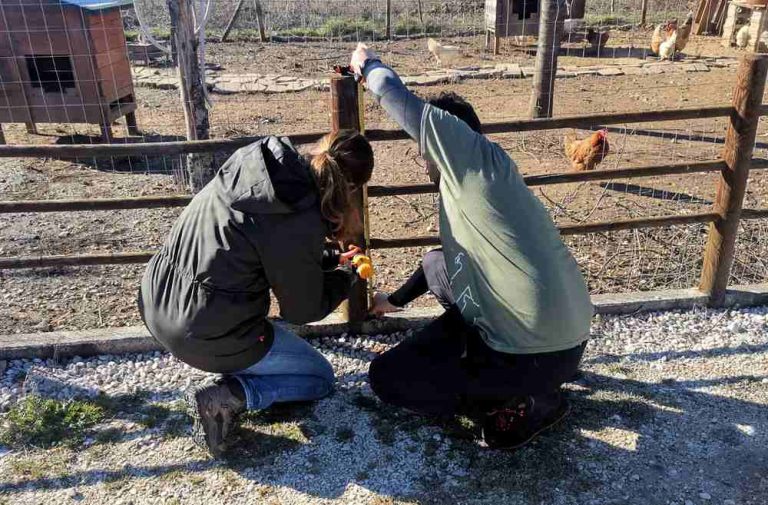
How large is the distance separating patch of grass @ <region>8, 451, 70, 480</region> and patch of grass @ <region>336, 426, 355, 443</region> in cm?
114

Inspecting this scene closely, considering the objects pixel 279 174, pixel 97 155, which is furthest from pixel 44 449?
pixel 279 174

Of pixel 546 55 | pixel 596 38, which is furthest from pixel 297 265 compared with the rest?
pixel 596 38

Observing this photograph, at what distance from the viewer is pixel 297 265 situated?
8.27 feet

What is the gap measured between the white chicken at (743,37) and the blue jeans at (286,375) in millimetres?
13258

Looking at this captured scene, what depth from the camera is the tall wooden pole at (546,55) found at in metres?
7.35

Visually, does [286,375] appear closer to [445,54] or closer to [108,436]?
[108,436]

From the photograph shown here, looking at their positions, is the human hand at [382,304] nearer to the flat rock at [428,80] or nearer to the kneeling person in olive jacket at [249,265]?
the kneeling person in olive jacket at [249,265]

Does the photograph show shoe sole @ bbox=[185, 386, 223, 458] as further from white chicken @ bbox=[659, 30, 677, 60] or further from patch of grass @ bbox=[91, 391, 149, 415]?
white chicken @ bbox=[659, 30, 677, 60]

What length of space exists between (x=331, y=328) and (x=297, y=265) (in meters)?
1.27

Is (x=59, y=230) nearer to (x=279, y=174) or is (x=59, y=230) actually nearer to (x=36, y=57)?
(x=36, y=57)

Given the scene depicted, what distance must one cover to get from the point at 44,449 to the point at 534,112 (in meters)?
6.35

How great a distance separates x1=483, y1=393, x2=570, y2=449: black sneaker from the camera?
2859mm

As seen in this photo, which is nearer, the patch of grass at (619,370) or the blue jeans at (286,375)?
the blue jeans at (286,375)

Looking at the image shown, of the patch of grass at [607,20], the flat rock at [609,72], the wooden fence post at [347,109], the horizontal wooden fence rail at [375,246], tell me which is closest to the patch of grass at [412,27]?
the patch of grass at [607,20]
